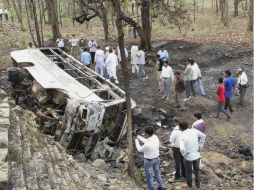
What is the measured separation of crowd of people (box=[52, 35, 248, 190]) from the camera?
8453 mm

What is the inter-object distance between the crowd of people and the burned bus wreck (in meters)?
0.83

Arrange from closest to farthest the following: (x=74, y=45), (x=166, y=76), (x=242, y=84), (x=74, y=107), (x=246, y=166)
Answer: (x=74, y=107)
(x=246, y=166)
(x=242, y=84)
(x=166, y=76)
(x=74, y=45)

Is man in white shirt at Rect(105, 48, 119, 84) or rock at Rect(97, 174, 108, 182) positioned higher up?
man in white shirt at Rect(105, 48, 119, 84)

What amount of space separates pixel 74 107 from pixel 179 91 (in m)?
5.01


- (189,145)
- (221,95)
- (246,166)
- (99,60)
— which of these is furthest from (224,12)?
(189,145)

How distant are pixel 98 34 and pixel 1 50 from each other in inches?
359

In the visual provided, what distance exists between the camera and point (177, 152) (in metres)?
9.20

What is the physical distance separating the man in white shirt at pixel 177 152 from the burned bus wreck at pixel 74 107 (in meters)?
1.85

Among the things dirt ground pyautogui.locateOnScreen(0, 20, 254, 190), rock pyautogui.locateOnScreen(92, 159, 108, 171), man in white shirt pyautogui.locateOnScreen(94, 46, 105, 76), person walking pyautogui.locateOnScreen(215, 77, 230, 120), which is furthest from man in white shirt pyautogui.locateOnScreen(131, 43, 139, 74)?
rock pyautogui.locateOnScreen(92, 159, 108, 171)

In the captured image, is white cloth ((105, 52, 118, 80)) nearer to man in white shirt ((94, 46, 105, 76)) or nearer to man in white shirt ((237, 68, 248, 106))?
man in white shirt ((94, 46, 105, 76))

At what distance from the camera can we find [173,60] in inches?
869

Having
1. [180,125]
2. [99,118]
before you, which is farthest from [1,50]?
[180,125]

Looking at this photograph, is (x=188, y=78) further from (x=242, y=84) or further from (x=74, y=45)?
(x=74, y=45)

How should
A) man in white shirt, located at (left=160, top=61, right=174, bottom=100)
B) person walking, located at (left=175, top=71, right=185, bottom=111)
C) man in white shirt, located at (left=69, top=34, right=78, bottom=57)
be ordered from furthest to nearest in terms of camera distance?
man in white shirt, located at (left=69, top=34, right=78, bottom=57)
man in white shirt, located at (left=160, top=61, right=174, bottom=100)
person walking, located at (left=175, top=71, right=185, bottom=111)
